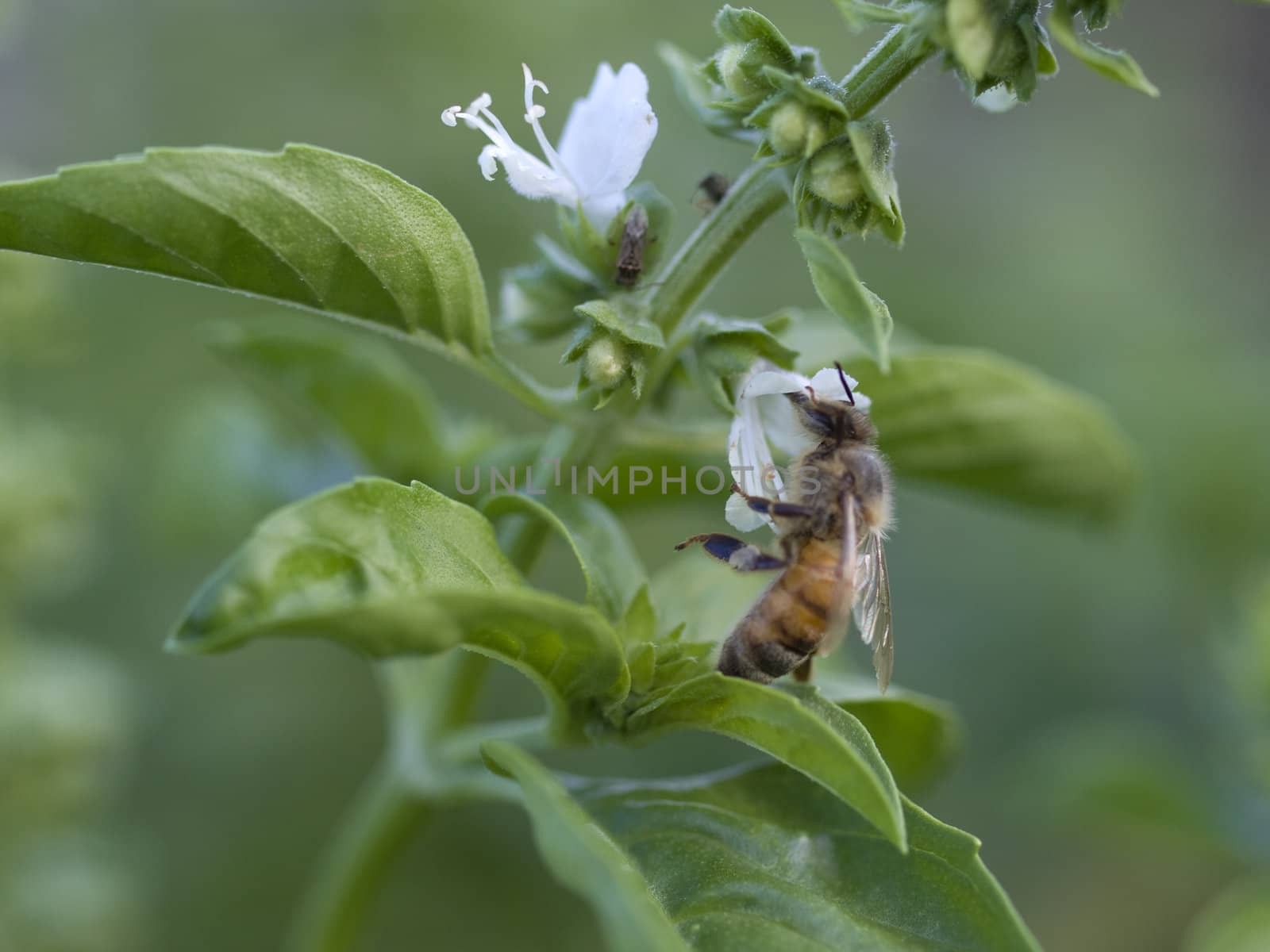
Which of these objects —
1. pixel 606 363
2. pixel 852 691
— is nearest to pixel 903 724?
pixel 852 691

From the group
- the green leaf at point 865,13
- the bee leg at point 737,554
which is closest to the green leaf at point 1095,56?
the green leaf at point 865,13

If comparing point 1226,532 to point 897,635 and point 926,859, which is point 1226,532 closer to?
point 897,635

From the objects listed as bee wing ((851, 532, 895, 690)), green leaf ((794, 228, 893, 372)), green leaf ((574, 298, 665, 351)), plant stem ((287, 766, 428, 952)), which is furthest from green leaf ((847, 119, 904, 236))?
plant stem ((287, 766, 428, 952))

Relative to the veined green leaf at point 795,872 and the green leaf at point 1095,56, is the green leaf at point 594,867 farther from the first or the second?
the green leaf at point 1095,56

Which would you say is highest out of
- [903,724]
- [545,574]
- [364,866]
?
[903,724]

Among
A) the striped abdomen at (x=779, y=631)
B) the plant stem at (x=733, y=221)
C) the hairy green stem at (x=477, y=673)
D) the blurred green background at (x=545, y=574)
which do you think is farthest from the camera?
the blurred green background at (x=545, y=574)

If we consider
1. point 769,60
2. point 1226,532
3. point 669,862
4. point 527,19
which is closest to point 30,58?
point 527,19

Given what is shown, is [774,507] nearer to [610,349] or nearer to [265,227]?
[610,349]

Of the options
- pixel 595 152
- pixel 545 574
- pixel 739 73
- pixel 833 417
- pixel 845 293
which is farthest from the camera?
pixel 545 574
